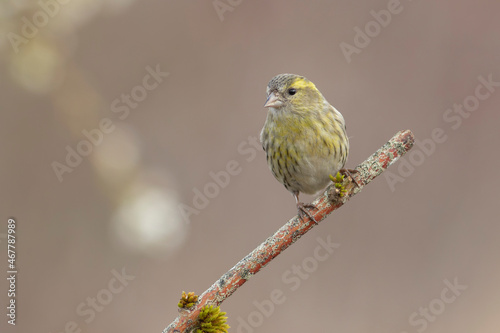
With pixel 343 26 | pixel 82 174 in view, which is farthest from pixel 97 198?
pixel 343 26

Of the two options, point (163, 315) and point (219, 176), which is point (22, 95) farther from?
point (163, 315)

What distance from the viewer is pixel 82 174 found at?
12.0ft

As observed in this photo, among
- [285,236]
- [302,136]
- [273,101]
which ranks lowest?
[285,236]

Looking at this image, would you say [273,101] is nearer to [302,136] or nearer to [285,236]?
[302,136]

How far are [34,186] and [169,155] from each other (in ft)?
2.91

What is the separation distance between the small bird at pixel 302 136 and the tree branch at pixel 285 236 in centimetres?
69

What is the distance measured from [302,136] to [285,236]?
2.78 feet

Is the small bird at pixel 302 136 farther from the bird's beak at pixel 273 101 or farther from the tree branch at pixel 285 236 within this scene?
the tree branch at pixel 285 236

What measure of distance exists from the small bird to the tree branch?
0.69 metres

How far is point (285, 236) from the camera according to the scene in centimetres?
142

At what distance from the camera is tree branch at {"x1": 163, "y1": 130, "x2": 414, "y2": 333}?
48.6 inches

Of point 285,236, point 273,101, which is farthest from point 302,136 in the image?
point 285,236

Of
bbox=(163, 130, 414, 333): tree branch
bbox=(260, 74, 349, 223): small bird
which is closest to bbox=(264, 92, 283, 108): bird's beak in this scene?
bbox=(260, 74, 349, 223): small bird

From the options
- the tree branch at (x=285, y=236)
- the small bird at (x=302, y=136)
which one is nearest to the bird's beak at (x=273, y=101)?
the small bird at (x=302, y=136)
